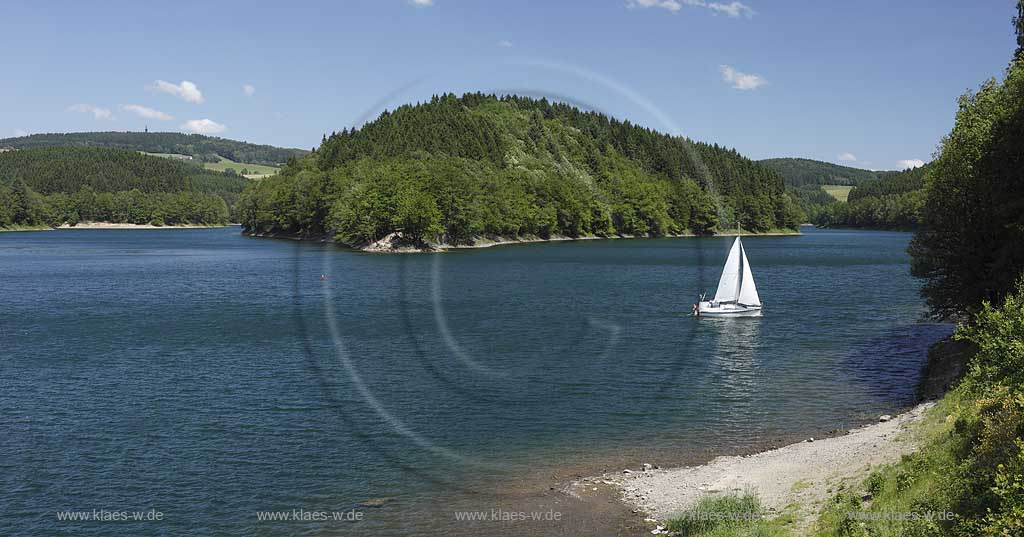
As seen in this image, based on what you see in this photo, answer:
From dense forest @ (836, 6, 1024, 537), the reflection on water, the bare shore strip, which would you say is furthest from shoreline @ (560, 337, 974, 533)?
the reflection on water

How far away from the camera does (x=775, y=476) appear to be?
31078mm

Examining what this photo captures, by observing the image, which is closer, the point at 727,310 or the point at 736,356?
the point at 736,356

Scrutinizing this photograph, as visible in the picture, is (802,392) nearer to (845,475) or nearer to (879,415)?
(879,415)

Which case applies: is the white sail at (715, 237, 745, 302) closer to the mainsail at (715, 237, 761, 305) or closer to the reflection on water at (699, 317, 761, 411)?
the mainsail at (715, 237, 761, 305)

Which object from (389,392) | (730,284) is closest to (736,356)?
A: (730,284)

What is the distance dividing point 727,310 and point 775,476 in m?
52.1

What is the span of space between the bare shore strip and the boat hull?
45280mm

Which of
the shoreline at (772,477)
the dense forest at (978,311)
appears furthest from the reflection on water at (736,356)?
the dense forest at (978,311)

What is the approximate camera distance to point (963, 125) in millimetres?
54344

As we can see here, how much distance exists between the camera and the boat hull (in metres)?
81.6

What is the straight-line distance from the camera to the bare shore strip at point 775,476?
28.4 meters

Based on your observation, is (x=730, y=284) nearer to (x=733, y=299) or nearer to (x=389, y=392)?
(x=733, y=299)

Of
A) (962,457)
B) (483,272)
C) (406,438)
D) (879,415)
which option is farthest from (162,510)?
(483,272)

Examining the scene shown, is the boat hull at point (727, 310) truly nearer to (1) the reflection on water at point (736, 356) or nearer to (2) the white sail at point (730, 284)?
(2) the white sail at point (730, 284)
